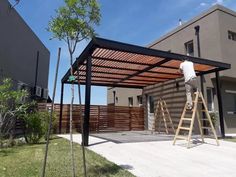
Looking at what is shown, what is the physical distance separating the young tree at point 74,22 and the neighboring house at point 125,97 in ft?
39.2

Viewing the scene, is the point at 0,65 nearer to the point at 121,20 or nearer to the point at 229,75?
the point at 121,20

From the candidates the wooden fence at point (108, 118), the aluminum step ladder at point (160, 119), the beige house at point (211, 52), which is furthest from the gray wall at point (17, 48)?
the beige house at point (211, 52)

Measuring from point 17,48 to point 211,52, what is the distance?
10.8 meters

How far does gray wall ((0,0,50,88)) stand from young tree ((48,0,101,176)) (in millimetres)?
7995

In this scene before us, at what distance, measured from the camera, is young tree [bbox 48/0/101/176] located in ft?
11.2

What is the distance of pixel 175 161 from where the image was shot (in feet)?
15.9

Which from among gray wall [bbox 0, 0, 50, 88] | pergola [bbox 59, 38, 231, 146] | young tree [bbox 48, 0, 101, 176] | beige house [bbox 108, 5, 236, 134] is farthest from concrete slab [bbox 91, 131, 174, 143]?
gray wall [bbox 0, 0, 50, 88]

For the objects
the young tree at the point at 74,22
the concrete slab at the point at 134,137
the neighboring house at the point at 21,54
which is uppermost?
the neighboring house at the point at 21,54

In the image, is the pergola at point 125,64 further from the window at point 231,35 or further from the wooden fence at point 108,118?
the window at point 231,35

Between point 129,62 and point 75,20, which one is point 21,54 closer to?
point 129,62

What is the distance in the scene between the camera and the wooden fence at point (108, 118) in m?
12.0

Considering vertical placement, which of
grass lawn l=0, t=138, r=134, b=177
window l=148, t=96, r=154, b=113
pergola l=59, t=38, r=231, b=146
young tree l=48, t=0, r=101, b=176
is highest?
pergola l=59, t=38, r=231, b=146

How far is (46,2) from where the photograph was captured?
15.9 feet

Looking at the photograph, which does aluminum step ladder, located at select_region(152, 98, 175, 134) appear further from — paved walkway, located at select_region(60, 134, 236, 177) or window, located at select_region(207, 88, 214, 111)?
paved walkway, located at select_region(60, 134, 236, 177)
